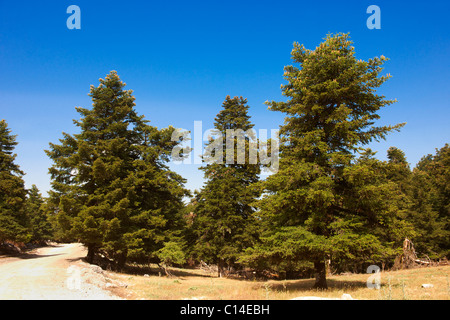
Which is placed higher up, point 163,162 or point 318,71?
point 318,71

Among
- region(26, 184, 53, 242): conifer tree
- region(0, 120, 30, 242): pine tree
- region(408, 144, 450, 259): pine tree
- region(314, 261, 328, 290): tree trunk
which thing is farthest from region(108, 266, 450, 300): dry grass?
region(26, 184, 53, 242): conifer tree

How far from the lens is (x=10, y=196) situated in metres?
24.8

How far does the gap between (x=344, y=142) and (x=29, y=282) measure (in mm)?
17416

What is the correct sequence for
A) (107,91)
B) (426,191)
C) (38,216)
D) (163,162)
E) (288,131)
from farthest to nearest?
(38,216)
(426,191)
(163,162)
(107,91)
(288,131)

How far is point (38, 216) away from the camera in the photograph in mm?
51281

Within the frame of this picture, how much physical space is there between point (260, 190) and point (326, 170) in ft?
12.2

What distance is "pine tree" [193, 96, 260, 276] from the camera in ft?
83.4

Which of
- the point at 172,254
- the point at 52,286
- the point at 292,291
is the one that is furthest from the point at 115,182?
the point at 292,291

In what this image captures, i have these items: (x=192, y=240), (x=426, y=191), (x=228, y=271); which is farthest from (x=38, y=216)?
(x=426, y=191)

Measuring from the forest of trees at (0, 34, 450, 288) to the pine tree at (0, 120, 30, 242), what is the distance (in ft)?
0.32

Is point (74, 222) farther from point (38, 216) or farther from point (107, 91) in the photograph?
point (38, 216)

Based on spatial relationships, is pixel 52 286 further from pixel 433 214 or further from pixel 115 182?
pixel 433 214

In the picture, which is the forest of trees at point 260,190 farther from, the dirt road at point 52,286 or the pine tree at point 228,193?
the dirt road at point 52,286

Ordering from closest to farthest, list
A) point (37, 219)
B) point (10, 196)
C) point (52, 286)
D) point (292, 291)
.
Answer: point (52, 286), point (292, 291), point (10, 196), point (37, 219)
